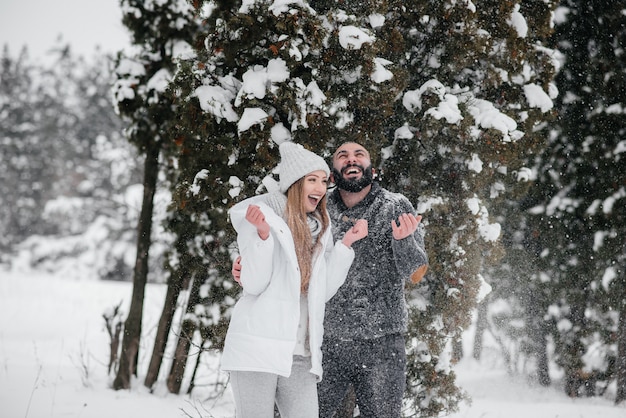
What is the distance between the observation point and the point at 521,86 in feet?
16.7

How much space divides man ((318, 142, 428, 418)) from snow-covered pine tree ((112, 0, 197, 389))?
3739mm

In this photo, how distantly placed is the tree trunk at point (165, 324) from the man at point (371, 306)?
298cm

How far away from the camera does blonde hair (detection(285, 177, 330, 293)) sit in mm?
2486

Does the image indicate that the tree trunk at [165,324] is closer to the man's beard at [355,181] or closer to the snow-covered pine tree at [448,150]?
the snow-covered pine tree at [448,150]

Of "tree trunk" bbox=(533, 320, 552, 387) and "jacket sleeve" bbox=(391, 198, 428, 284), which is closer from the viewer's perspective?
"jacket sleeve" bbox=(391, 198, 428, 284)

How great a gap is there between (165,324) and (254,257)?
13.6 ft

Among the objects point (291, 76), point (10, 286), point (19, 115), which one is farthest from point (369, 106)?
point (19, 115)

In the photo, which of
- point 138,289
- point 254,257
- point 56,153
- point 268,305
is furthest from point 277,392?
point 56,153

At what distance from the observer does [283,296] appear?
2.36 meters

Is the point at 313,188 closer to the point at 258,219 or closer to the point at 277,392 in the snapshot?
the point at 258,219

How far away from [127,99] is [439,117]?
4.17 meters

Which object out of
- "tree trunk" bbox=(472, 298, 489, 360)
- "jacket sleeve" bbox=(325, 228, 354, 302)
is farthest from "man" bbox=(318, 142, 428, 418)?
"tree trunk" bbox=(472, 298, 489, 360)

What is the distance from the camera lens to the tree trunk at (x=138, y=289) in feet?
20.4

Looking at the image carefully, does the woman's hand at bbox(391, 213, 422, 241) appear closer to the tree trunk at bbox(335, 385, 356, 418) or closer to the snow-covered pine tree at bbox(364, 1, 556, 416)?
the snow-covered pine tree at bbox(364, 1, 556, 416)
